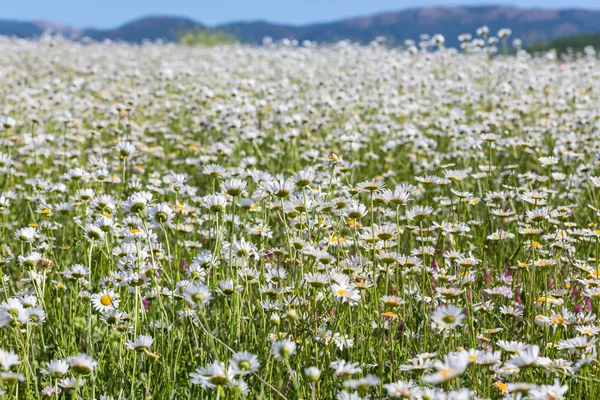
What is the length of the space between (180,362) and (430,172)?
3.98 m

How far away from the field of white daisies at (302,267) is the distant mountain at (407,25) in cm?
12057

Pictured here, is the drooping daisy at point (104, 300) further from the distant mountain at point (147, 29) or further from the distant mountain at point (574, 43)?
the distant mountain at point (147, 29)

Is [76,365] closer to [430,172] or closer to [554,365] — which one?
[554,365]

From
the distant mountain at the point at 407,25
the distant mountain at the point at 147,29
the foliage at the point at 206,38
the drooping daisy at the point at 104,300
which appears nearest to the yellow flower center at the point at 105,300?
the drooping daisy at the point at 104,300

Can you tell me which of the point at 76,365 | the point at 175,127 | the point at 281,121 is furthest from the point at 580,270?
the point at 175,127

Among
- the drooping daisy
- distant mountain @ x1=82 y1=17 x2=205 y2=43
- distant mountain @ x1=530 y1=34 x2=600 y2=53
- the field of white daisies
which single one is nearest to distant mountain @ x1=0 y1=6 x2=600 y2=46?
distant mountain @ x1=82 y1=17 x2=205 y2=43

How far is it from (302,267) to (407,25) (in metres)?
148

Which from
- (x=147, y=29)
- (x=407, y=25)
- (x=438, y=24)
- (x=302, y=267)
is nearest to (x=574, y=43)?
(x=302, y=267)

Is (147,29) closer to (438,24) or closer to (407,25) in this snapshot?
(407,25)

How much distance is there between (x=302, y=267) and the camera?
2.62 metres

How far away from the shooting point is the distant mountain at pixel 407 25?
12769 cm

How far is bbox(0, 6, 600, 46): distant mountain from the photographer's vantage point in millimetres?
127688

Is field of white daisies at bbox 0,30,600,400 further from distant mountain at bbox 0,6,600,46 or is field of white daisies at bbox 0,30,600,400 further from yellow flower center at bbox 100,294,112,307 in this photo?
distant mountain at bbox 0,6,600,46

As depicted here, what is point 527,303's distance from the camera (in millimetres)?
2916
